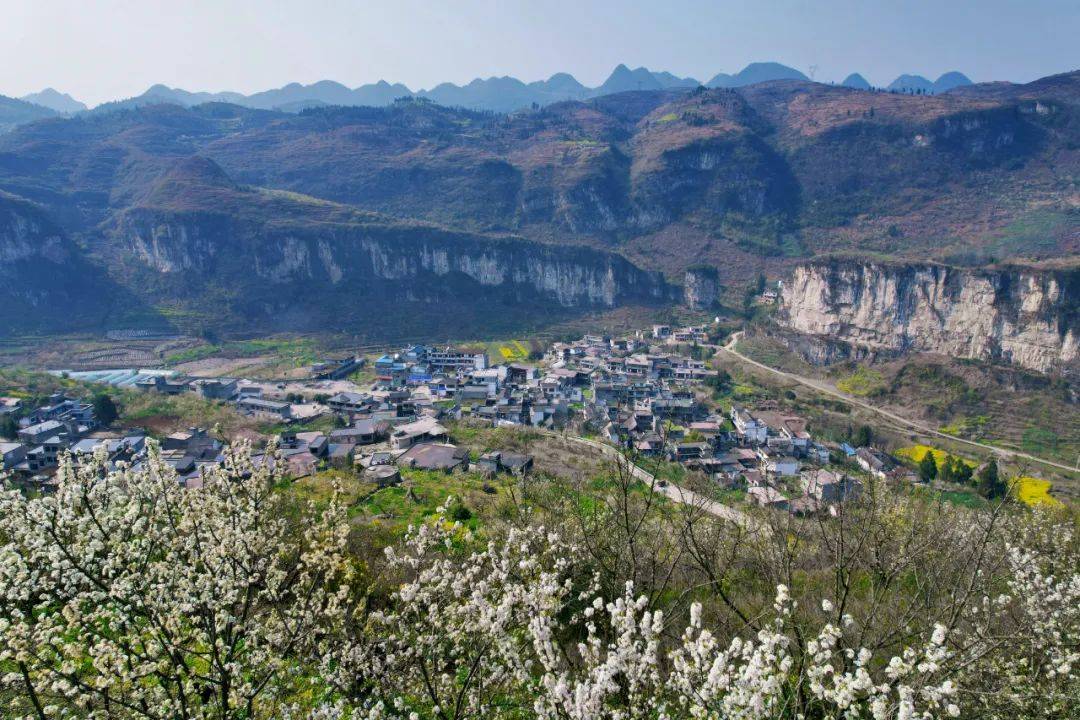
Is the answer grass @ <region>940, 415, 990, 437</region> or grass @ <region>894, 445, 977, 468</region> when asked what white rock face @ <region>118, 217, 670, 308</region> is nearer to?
grass @ <region>940, 415, 990, 437</region>

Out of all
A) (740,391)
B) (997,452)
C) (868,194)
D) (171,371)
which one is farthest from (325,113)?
(997,452)

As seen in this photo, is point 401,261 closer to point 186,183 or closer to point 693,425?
point 186,183

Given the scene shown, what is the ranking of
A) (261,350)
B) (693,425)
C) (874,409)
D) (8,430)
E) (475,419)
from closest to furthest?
(8,430)
(693,425)
(475,419)
(874,409)
(261,350)

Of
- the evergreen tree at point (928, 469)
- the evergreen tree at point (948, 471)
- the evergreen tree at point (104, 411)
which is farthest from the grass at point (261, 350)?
the evergreen tree at point (948, 471)

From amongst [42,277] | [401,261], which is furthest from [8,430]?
[401,261]

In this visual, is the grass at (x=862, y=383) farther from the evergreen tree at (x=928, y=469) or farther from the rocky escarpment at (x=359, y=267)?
the rocky escarpment at (x=359, y=267)

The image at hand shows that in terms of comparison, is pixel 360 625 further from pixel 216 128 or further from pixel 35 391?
pixel 216 128
